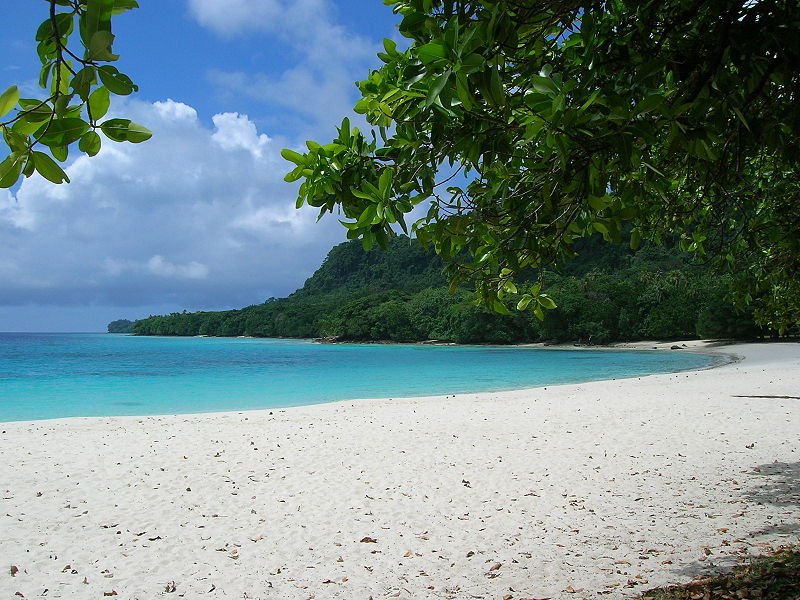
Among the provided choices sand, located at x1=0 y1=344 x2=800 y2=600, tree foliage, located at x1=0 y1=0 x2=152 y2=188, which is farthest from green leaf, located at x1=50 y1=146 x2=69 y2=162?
sand, located at x1=0 y1=344 x2=800 y2=600

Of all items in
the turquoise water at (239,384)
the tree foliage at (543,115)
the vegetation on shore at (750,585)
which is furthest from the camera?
the turquoise water at (239,384)

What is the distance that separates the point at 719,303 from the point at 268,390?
37.7 meters

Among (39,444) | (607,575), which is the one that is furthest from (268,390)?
(607,575)

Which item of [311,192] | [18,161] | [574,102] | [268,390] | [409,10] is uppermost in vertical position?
[409,10]

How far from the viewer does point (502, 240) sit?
9.59 ft

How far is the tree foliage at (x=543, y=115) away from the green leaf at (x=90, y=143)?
776 millimetres

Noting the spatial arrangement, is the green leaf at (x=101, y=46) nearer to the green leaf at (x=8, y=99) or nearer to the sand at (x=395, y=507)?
the green leaf at (x=8, y=99)

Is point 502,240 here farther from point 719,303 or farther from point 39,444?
point 719,303

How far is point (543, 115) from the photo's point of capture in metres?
1.68

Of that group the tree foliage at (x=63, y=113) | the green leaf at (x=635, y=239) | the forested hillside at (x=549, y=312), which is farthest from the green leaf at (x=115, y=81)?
the forested hillside at (x=549, y=312)

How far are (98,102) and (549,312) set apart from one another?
60.8m

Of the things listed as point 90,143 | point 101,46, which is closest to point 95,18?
point 101,46

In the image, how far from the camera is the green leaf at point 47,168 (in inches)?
49.2

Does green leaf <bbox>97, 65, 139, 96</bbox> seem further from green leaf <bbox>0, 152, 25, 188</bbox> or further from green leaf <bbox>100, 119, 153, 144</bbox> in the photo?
green leaf <bbox>0, 152, 25, 188</bbox>
